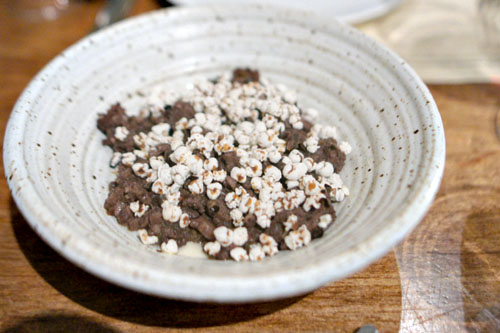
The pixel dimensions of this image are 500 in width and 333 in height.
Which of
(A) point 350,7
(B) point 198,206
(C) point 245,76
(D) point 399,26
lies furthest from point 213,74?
(D) point 399,26

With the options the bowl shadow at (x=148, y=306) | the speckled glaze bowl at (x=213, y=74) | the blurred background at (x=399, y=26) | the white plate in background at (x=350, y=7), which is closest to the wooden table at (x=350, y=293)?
the bowl shadow at (x=148, y=306)

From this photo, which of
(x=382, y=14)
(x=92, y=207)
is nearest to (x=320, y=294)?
(x=92, y=207)

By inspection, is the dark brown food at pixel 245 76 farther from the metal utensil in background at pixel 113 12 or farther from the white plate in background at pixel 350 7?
the metal utensil in background at pixel 113 12

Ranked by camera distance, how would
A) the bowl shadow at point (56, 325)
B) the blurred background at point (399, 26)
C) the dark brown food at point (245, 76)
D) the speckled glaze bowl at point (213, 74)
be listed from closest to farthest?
the speckled glaze bowl at point (213, 74)
the bowl shadow at point (56, 325)
the dark brown food at point (245, 76)
the blurred background at point (399, 26)

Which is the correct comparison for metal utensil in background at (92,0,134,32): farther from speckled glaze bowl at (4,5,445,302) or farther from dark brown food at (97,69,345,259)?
dark brown food at (97,69,345,259)

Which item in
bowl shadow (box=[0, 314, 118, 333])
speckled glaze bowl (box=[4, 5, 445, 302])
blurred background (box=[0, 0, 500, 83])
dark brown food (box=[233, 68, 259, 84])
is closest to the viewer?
speckled glaze bowl (box=[4, 5, 445, 302])

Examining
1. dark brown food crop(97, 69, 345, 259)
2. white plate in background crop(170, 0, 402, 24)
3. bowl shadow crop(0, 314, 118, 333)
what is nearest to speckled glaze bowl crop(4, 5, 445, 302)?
dark brown food crop(97, 69, 345, 259)
